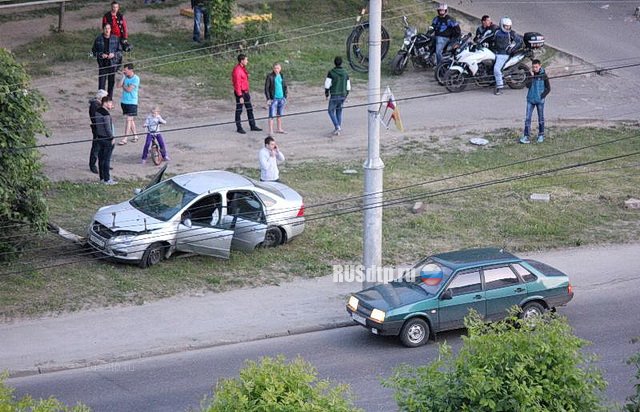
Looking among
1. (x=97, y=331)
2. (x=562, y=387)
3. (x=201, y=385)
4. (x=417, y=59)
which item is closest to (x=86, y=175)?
(x=97, y=331)

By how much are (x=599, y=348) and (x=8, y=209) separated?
9.73m

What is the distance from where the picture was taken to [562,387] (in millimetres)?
10062

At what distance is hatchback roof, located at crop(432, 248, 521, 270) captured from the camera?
17.4 metres

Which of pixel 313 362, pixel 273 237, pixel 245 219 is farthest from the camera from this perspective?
pixel 273 237

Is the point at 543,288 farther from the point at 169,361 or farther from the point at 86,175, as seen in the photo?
the point at 86,175

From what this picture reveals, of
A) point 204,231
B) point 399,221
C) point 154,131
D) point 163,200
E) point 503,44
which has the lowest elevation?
point 399,221

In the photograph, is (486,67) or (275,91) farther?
(486,67)

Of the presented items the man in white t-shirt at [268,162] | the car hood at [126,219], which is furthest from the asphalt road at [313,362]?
the man in white t-shirt at [268,162]

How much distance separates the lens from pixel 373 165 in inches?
712

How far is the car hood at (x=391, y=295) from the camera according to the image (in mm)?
16922

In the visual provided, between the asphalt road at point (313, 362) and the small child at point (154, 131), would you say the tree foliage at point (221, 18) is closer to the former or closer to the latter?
the small child at point (154, 131)

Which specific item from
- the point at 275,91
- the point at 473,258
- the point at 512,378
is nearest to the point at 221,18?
the point at 275,91

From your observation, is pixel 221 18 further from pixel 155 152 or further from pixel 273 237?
pixel 273 237

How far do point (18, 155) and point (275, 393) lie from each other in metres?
10.5
